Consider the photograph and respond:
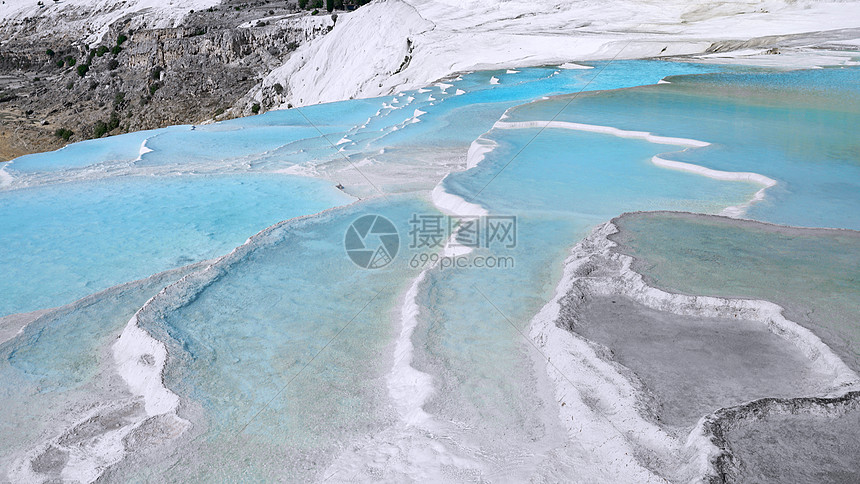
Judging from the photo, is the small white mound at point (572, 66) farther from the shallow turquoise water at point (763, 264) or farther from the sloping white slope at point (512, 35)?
the shallow turquoise water at point (763, 264)

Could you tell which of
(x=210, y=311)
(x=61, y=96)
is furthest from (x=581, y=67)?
(x=61, y=96)

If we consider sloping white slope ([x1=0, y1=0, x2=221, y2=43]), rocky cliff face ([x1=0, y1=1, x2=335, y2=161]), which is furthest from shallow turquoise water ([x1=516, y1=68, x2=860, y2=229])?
sloping white slope ([x1=0, y1=0, x2=221, y2=43])

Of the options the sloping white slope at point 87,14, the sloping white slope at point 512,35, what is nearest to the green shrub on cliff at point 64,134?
the sloping white slope at point 512,35

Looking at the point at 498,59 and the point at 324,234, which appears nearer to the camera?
the point at 324,234

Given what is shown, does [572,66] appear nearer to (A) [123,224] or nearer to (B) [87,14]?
(A) [123,224]

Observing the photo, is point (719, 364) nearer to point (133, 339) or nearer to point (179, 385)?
point (179, 385)

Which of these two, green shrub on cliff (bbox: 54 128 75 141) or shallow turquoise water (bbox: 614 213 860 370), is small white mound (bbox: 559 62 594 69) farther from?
green shrub on cliff (bbox: 54 128 75 141)
